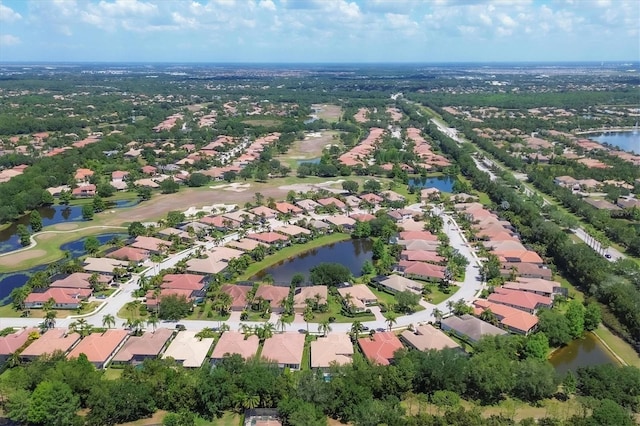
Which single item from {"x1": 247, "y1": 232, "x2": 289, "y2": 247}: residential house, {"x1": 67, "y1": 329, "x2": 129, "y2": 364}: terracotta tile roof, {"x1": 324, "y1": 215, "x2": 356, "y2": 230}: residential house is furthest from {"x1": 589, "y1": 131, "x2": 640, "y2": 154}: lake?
{"x1": 67, "y1": 329, "x2": 129, "y2": 364}: terracotta tile roof

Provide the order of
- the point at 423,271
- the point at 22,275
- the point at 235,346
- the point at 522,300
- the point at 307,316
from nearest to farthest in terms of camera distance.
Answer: the point at 235,346, the point at 307,316, the point at 522,300, the point at 423,271, the point at 22,275

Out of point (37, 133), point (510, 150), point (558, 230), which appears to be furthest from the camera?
point (37, 133)

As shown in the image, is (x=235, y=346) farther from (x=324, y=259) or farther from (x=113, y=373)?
(x=324, y=259)

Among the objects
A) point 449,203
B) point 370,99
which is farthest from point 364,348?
point 370,99

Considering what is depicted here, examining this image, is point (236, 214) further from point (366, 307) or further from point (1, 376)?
Result: point (1, 376)

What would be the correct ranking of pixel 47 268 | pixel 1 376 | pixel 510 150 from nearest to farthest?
pixel 1 376 → pixel 47 268 → pixel 510 150

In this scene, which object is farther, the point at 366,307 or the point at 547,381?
the point at 366,307

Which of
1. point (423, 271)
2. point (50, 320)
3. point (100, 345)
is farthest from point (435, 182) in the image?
point (50, 320)
